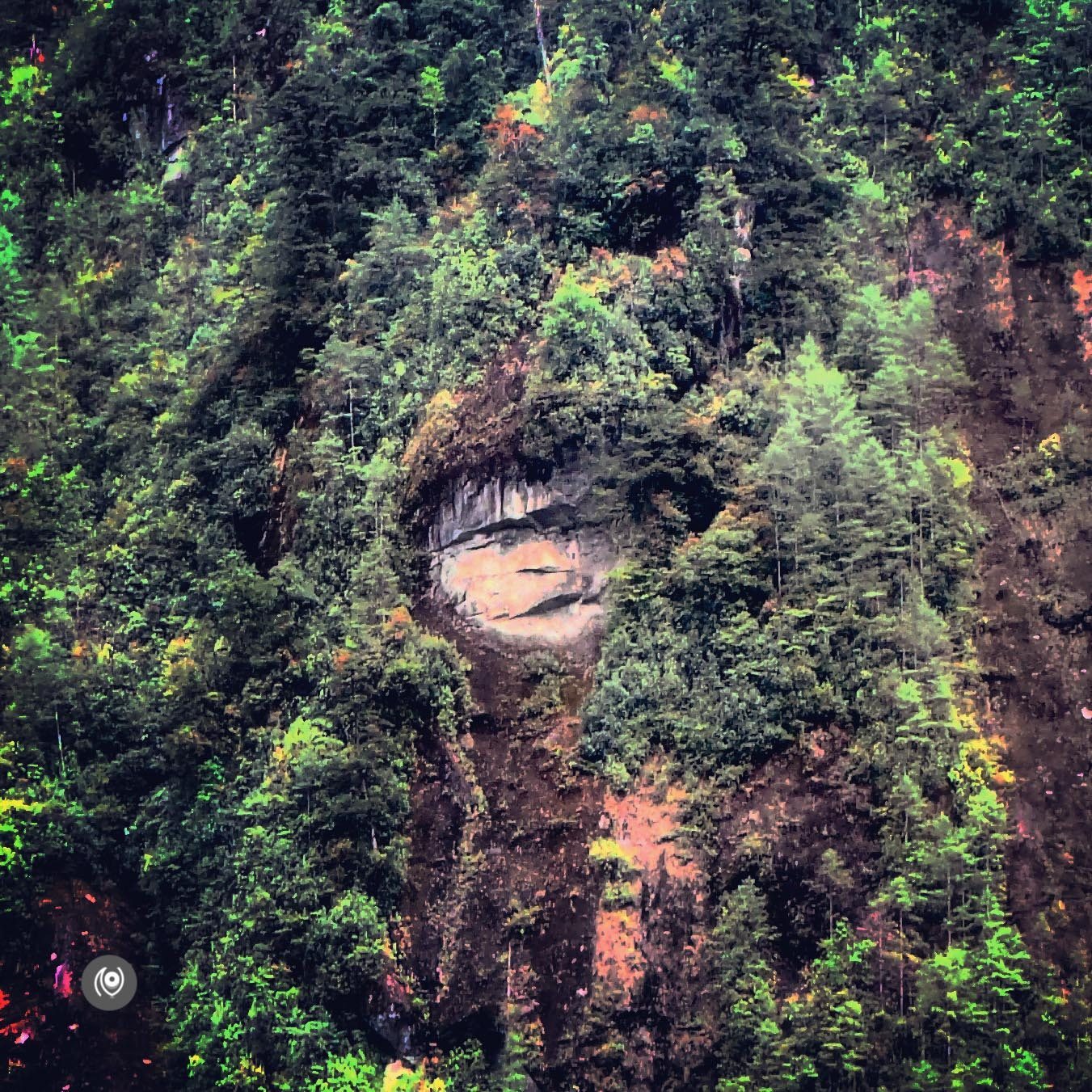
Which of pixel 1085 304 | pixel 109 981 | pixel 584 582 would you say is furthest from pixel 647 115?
pixel 109 981

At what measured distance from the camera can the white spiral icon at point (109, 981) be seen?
12.0 m

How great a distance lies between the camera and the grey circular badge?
39.5 ft

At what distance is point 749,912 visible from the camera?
33.7 ft

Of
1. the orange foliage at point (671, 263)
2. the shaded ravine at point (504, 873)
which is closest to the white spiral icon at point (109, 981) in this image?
the shaded ravine at point (504, 873)

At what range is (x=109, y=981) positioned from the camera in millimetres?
12070

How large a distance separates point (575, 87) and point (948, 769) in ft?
20.6

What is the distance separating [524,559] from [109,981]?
4602mm

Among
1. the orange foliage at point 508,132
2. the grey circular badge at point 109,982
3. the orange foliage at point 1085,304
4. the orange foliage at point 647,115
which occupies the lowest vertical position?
the grey circular badge at point 109,982

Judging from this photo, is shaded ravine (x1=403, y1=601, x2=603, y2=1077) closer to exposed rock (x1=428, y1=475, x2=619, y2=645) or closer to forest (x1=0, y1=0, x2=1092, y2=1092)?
forest (x1=0, y1=0, x2=1092, y2=1092)

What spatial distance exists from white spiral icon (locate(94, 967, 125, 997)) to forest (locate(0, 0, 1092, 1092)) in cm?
14

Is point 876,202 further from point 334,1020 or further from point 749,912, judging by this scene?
point 334,1020

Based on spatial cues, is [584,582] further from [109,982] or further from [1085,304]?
[109,982]

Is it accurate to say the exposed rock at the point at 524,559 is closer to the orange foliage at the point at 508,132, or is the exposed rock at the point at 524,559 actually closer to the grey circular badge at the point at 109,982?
the orange foliage at the point at 508,132

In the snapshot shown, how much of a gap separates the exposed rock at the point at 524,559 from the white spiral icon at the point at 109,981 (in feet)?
12.8
